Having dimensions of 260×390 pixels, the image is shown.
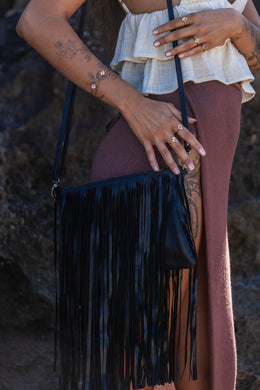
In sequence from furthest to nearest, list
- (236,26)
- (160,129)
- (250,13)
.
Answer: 1. (250,13)
2. (236,26)
3. (160,129)

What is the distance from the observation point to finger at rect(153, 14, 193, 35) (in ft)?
3.28

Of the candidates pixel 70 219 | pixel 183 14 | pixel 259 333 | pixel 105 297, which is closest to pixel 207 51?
pixel 183 14

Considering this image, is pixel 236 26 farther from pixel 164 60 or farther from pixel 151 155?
pixel 151 155

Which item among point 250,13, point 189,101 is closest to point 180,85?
point 189,101

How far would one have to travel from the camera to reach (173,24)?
Result: 100 centimetres

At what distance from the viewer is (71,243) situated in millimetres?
1063

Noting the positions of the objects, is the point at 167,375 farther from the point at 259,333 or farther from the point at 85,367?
the point at 259,333

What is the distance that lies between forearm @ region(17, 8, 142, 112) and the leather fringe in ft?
0.69

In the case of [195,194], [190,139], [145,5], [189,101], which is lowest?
[195,194]

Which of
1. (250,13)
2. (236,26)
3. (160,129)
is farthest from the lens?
(250,13)

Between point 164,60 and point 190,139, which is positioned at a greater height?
point 164,60

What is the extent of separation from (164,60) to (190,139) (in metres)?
0.23

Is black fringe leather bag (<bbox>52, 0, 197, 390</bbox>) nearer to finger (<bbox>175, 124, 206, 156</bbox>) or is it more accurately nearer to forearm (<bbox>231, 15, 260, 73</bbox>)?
finger (<bbox>175, 124, 206, 156</bbox>)

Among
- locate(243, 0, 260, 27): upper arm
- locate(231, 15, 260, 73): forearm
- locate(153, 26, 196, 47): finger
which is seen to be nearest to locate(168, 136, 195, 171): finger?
locate(153, 26, 196, 47): finger
